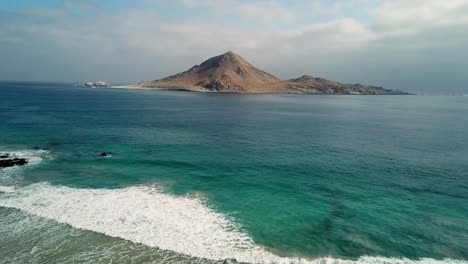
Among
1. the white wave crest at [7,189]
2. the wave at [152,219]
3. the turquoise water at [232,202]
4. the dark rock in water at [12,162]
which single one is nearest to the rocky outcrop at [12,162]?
the dark rock in water at [12,162]

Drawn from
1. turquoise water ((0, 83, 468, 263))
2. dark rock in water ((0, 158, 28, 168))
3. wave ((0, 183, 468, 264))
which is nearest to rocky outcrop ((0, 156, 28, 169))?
dark rock in water ((0, 158, 28, 168))

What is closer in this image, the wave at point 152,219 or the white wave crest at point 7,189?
the wave at point 152,219

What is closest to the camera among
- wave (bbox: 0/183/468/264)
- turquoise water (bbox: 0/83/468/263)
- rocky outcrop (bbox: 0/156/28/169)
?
wave (bbox: 0/183/468/264)

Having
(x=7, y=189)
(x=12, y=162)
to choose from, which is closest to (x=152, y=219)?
(x=7, y=189)

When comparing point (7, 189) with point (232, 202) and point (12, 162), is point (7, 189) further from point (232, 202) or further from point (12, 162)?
point (232, 202)

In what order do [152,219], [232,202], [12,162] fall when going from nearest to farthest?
[152,219] → [232,202] → [12,162]

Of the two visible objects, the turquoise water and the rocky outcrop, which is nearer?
the turquoise water

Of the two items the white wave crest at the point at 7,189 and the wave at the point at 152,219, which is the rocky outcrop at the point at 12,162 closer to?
the white wave crest at the point at 7,189

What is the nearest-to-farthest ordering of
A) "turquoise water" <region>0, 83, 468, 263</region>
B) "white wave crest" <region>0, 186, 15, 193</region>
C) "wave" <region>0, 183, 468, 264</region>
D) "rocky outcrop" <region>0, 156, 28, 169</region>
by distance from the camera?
"wave" <region>0, 183, 468, 264</region>
"turquoise water" <region>0, 83, 468, 263</region>
"white wave crest" <region>0, 186, 15, 193</region>
"rocky outcrop" <region>0, 156, 28, 169</region>

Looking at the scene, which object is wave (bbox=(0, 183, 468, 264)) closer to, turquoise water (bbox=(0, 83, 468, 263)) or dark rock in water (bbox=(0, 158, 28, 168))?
turquoise water (bbox=(0, 83, 468, 263))
